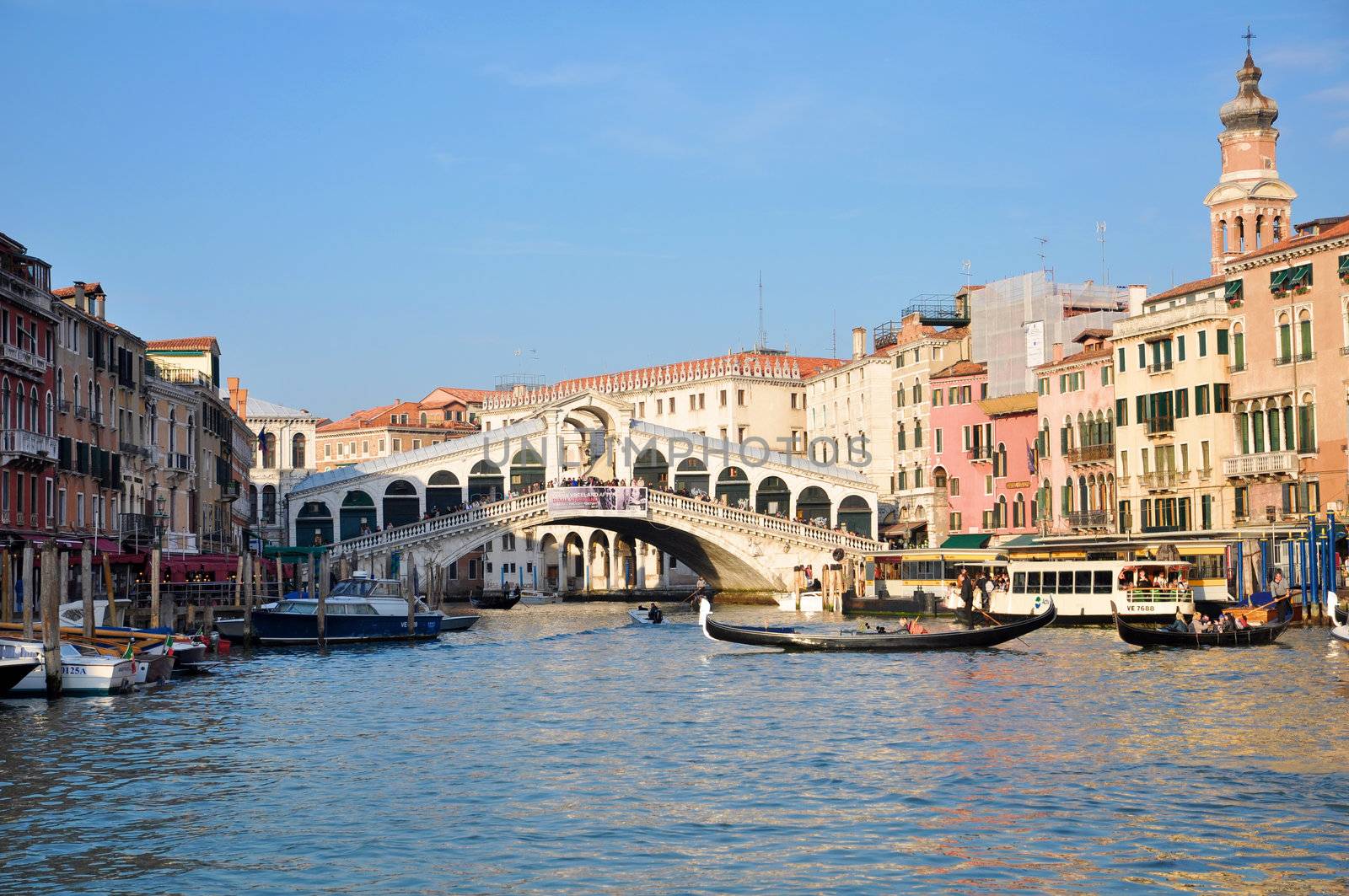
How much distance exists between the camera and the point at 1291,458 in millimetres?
42562

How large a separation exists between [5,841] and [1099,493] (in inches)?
1620

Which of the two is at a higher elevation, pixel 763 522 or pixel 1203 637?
pixel 763 522

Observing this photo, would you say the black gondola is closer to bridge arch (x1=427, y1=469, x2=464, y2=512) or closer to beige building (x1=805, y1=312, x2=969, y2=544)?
bridge arch (x1=427, y1=469, x2=464, y2=512)

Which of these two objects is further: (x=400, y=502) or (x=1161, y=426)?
(x=400, y=502)

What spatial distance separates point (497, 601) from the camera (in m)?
64.8

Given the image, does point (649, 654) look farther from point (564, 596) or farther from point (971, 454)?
A: point (564, 596)

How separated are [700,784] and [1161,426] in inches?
1292

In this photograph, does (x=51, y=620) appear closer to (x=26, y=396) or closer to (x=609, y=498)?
(x=26, y=396)

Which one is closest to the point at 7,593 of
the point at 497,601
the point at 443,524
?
the point at 443,524

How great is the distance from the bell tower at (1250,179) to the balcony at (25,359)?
119ft

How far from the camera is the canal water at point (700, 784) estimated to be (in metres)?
14.0

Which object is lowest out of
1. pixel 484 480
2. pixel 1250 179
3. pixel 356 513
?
pixel 356 513

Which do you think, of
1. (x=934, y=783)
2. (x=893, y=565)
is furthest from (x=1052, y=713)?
(x=893, y=565)

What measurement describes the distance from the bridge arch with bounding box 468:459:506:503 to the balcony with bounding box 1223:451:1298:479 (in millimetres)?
27615
